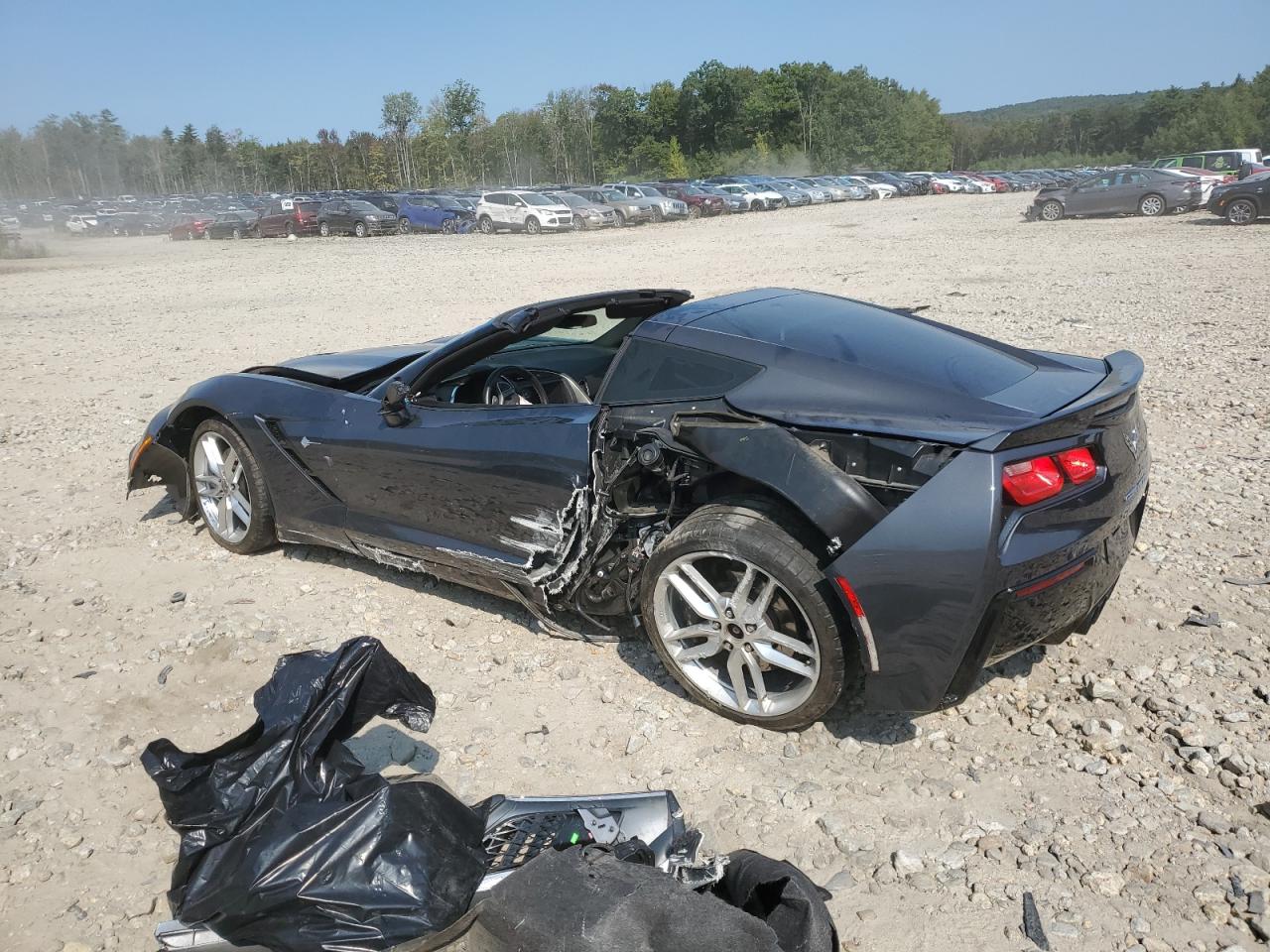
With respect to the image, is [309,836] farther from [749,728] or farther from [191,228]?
[191,228]

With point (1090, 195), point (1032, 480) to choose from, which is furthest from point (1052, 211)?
point (1032, 480)

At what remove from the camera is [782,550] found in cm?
314

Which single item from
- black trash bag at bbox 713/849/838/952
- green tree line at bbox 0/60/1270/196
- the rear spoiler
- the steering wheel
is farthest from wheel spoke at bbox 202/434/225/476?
green tree line at bbox 0/60/1270/196

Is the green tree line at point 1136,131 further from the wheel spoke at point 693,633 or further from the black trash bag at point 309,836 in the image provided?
the black trash bag at point 309,836

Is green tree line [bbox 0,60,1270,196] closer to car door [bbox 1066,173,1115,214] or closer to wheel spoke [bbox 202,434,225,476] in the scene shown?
car door [bbox 1066,173,1115,214]

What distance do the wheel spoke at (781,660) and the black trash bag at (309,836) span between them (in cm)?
118

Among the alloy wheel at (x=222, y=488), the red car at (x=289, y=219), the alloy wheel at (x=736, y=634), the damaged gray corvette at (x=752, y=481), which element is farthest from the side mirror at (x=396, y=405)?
the red car at (x=289, y=219)

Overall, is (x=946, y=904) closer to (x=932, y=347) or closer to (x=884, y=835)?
(x=884, y=835)

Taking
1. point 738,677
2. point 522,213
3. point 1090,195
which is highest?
point 522,213

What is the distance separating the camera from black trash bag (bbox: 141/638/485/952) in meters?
2.24

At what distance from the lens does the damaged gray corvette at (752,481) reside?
2924mm

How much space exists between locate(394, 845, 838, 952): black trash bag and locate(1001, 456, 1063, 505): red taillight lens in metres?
1.32

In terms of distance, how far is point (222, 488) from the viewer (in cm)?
518

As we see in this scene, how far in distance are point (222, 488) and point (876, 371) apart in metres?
3.61
